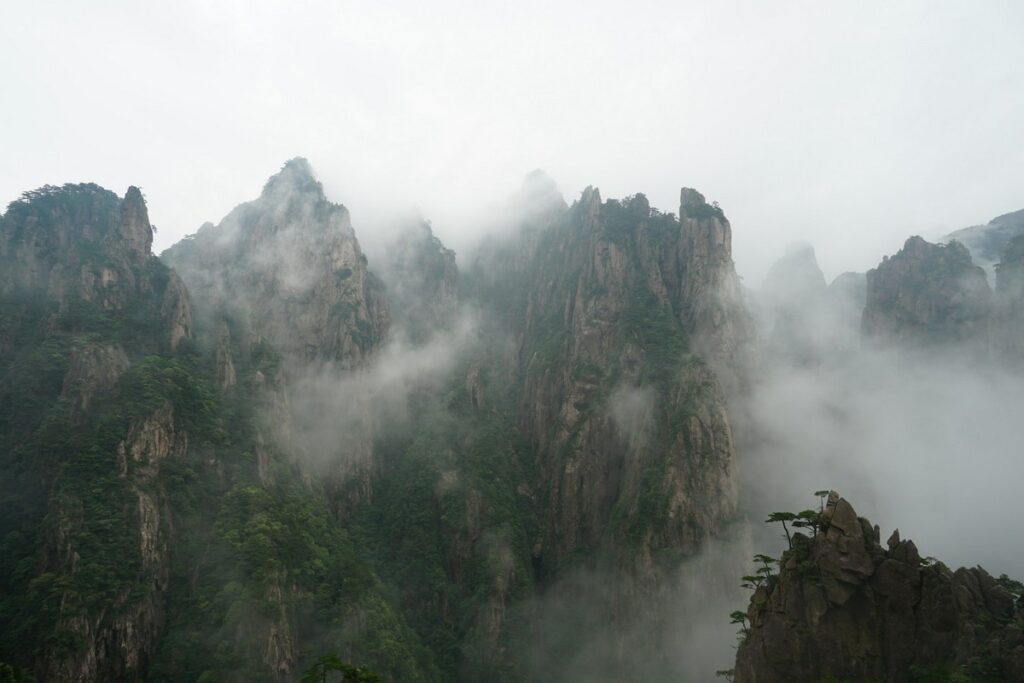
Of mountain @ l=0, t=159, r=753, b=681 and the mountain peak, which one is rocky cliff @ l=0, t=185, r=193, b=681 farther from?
the mountain peak

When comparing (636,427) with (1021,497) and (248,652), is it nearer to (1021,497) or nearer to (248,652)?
(1021,497)

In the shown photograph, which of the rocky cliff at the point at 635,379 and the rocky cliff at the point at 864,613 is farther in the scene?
the rocky cliff at the point at 635,379

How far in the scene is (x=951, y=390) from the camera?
12219 centimetres

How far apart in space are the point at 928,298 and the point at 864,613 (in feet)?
353

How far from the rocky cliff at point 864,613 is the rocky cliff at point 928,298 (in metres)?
97.8

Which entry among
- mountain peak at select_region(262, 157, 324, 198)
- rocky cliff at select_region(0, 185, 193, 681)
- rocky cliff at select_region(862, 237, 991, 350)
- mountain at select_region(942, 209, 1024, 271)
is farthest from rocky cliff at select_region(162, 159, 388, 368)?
mountain at select_region(942, 209, 1024, 271)

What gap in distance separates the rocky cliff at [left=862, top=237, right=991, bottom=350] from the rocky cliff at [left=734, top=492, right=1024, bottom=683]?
97.8 meters

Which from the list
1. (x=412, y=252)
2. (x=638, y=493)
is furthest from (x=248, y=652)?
(x=412, y=252)

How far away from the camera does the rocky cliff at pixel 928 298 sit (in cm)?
12531

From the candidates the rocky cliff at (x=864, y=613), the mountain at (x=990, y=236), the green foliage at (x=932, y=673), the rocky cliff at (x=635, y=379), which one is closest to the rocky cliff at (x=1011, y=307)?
the mountain at (x=990, y=236)

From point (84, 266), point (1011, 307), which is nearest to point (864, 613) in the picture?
point (1011, 307)

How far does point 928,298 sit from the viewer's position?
131 metres

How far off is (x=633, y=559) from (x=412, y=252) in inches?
3780

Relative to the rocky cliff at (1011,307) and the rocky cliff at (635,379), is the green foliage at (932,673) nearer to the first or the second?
the rocky cliff at (635,379)
